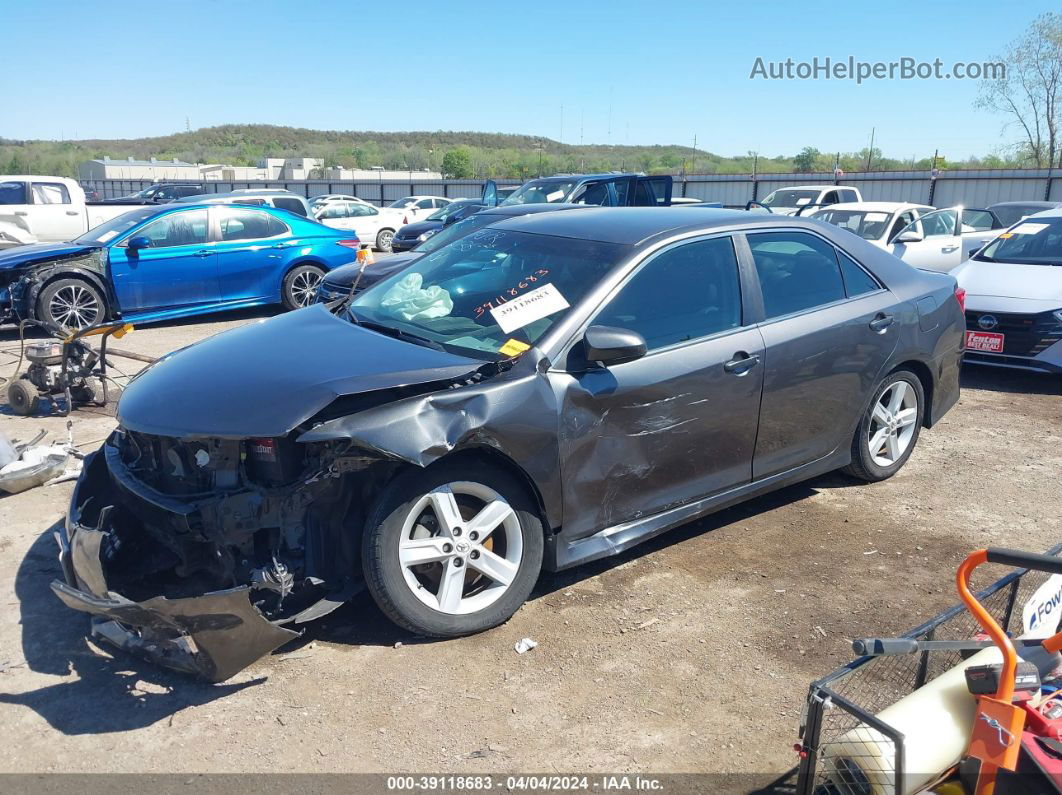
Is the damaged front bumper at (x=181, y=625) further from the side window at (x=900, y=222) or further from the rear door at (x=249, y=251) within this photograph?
the side window at (x=900, y=222)

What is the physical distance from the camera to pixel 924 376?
550cm

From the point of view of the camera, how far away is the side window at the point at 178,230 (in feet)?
35.0

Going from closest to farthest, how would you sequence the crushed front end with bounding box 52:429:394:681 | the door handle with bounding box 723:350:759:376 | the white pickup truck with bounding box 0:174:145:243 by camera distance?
the crushed front end with bounding box 52:429:394:681 < the door handle with bounding box 723:350:759:376 < the white pickup truck with bounding box 0:174:145:243

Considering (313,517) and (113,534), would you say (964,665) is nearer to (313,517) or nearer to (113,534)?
(313,517)

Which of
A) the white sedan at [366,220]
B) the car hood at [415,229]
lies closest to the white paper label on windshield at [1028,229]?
the car hood at [415,229]

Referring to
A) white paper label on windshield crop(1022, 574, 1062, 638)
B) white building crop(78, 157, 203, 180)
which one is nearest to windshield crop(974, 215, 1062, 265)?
white paper label on windshield crop(1022, 574, 1062, 638)

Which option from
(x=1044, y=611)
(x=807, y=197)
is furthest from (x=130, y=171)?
(x=1044, y=611)

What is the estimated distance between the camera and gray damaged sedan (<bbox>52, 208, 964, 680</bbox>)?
3.32 m

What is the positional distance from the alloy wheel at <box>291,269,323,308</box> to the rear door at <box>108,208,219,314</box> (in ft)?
3.52

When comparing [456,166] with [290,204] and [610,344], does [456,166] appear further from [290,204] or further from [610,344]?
[610,344]

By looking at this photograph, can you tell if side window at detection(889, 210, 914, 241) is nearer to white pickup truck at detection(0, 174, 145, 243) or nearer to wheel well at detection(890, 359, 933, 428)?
wheel well at detection(890, 359, 933, 428)

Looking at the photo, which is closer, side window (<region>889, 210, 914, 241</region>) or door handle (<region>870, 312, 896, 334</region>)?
door handle (<region>870, 312, 896, 334</region>)

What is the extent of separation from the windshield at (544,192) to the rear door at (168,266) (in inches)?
194

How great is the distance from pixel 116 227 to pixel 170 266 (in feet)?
3.10
